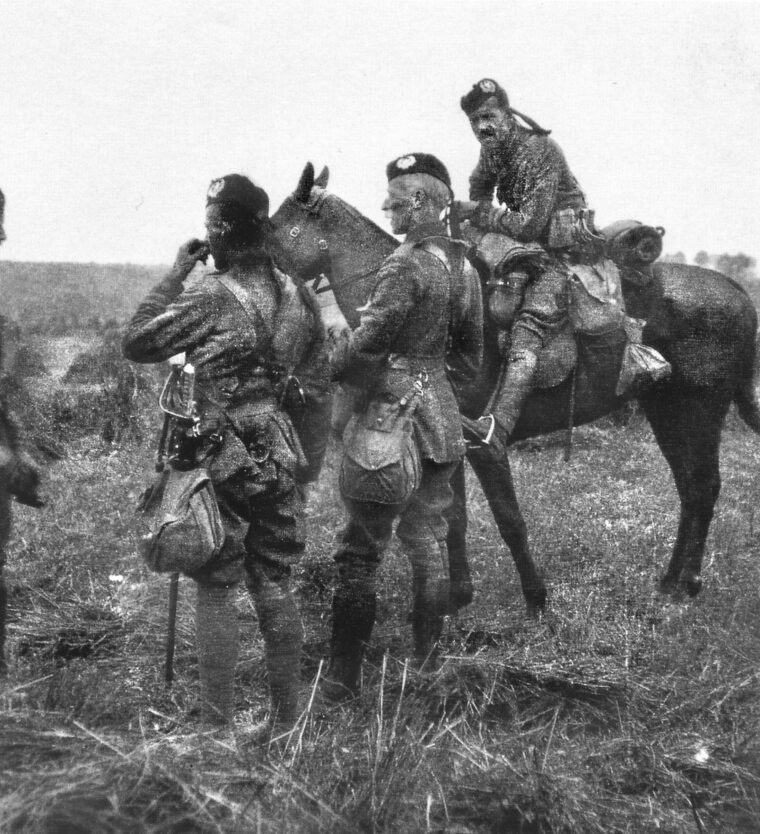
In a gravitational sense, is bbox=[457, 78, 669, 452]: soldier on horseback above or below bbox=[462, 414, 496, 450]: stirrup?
above

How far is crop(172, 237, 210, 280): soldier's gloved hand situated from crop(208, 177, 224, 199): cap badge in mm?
Answer: 186

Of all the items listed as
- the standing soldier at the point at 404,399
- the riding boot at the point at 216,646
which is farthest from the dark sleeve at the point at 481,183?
the riding boot at the point at 216,646

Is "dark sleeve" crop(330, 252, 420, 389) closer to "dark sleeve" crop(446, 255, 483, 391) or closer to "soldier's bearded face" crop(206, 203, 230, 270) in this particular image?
"dark sleeve" crop(446, 255, 483, 391)

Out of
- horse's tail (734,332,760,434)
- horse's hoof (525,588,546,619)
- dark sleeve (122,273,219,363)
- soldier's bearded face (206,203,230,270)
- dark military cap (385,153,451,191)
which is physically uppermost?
dark military cap (385,153,451,191)

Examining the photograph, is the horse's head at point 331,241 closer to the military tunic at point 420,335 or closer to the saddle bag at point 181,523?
the military tunic at point 420,335

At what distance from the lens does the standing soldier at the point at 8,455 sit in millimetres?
3641

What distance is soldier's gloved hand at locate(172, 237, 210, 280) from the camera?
309cm

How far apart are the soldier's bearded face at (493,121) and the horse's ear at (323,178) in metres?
1.36

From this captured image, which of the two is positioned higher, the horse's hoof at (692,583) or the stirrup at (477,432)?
the stirrup at (477,432)

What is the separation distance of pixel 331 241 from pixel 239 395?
1009 millimetres

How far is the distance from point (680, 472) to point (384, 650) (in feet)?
8.19

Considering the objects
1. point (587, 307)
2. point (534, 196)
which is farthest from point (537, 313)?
point (534, 196)

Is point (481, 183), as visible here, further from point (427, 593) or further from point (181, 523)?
point (181, 523)

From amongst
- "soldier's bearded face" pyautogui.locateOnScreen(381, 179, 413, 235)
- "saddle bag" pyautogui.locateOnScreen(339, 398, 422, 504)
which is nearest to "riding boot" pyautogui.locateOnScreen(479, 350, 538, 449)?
"saddle bag" pyautogui.locateOnScreen(339, 398, 422, 504)
